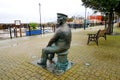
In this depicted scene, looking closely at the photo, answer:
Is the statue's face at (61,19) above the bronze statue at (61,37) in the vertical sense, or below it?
above

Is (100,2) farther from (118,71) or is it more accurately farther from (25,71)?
(25,71)

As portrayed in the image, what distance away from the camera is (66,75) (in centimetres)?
354

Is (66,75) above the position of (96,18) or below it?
below

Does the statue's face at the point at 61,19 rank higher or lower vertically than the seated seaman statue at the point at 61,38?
higher

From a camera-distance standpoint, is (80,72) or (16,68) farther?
(16,68)

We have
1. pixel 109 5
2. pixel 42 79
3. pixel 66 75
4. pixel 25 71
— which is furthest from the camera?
pixel 109 5

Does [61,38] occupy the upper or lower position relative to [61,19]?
lower

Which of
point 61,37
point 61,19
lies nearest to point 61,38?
point 61,37

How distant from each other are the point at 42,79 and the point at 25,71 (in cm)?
77

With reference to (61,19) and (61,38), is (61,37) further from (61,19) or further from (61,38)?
(61,19)

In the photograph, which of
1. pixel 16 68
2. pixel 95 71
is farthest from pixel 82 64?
pixel 16 68

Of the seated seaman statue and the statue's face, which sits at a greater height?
the statue's face

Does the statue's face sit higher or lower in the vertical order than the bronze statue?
higher

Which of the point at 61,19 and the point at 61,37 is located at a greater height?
the point at 61,19
